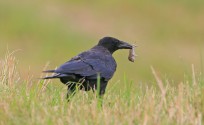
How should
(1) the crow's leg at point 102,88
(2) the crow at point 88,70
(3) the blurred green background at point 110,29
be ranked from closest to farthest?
(1) the crow's leg at point 102,88
(2) the crow at point 88,70
(3) the blurred green background at point 110,29

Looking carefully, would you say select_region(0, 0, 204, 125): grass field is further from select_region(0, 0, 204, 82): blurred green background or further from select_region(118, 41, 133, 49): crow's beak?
select_region(118, 41, 133, 49): crow's beak

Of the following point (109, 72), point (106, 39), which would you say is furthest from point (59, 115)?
point (106, 39)

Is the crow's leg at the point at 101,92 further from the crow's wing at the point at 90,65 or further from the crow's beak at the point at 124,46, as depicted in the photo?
the crow's beak at the point at 124,46

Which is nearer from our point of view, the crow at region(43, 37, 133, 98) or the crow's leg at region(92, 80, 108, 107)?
the crow's leg at region(92, 80, 108, 107)

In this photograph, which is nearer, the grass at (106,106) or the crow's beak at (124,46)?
the grass at (106,106)

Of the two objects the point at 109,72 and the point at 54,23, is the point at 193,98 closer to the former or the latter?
the point at 109,72

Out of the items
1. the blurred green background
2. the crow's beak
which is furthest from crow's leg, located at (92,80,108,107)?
the blurred green background

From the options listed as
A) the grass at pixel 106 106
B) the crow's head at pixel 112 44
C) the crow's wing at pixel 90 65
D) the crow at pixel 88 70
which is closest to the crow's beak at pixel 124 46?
the crow's head at pixel 112 44
